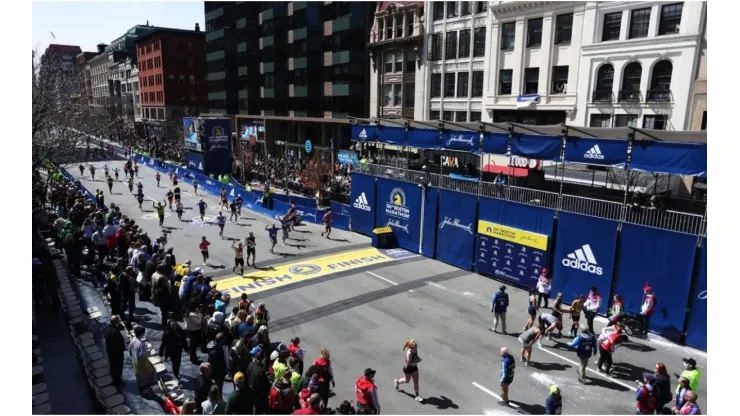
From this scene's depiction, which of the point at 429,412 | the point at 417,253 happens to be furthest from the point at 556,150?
the point at 429,412

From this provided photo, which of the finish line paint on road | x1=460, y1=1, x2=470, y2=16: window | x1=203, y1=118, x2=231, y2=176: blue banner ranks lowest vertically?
the finish line paint on road

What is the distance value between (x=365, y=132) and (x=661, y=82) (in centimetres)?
1854

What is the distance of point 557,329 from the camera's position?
15.2m

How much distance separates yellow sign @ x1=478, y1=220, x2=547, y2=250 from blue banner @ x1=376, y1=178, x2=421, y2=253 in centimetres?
436

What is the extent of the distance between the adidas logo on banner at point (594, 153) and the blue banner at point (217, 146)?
41.3 m

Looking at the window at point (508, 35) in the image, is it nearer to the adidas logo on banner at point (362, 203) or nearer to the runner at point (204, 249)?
the adidas logo on banner at point (362, 203)

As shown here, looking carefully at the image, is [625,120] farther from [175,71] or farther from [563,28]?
[175,71]

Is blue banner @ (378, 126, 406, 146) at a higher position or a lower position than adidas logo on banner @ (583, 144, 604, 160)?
higher

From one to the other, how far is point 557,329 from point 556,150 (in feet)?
25.1

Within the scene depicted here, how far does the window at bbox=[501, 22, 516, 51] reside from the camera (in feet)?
119

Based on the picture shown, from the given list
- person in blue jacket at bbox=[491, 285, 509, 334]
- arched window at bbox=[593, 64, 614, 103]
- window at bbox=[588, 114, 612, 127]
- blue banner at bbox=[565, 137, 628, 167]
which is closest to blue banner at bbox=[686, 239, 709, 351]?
blue banner at bbox=[565, 137, 628, 167]

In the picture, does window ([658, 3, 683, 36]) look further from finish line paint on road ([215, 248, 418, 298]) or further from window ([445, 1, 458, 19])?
finish line paint on road ([215, 248, 418, 298])

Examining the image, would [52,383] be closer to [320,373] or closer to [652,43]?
[320,373]

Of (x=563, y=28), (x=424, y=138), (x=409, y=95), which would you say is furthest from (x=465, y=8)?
(x=424, y=138)
